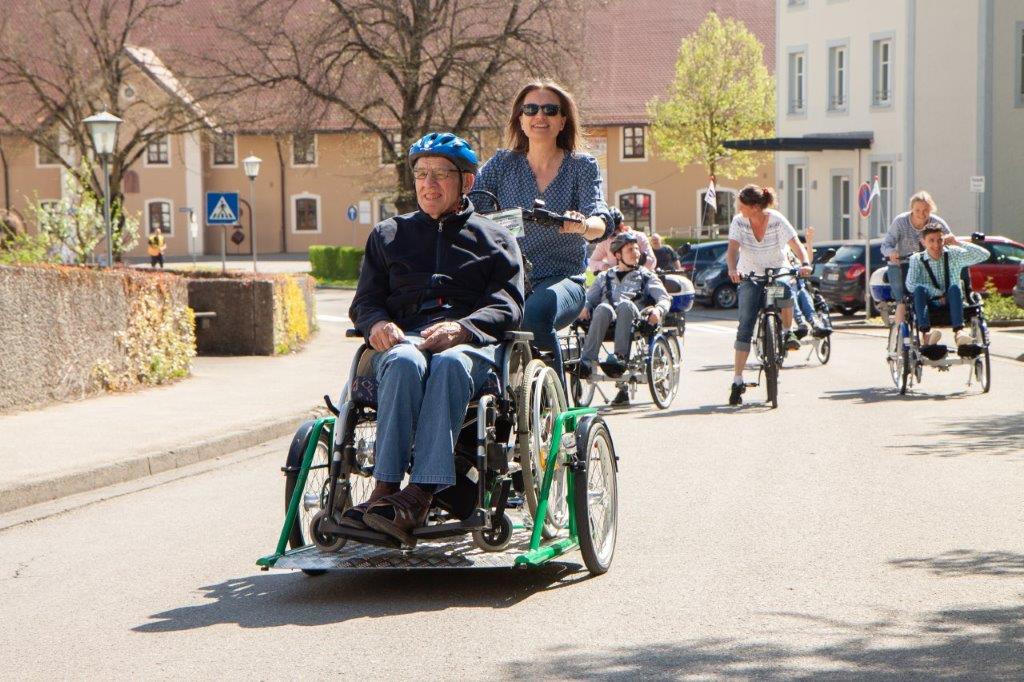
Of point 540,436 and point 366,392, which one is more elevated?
point 366,392

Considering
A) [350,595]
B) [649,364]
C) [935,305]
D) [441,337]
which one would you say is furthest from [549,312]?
[935,305]

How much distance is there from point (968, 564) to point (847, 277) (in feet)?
83.6

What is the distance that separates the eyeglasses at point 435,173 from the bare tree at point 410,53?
3340 cm

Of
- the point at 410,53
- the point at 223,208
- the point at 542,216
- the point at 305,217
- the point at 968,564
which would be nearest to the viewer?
A: the point at 968,564

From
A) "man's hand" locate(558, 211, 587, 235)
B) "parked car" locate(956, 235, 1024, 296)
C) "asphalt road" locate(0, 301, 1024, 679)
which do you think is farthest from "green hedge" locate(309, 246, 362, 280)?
"man's hand" locate(558, 211, 587, 235)

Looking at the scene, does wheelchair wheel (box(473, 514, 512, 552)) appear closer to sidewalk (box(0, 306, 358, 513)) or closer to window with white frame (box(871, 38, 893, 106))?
sidewalk (box(0, 306, 358, 513))

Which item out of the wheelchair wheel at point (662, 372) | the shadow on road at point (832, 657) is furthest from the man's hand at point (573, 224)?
the wheelchair wheel at point (662, 372)

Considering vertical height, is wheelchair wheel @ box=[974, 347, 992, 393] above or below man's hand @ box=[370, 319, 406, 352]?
below

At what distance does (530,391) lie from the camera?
6605 mm

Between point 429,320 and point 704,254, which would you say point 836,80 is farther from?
point 429,320

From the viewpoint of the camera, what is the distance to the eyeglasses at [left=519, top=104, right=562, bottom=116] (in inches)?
305

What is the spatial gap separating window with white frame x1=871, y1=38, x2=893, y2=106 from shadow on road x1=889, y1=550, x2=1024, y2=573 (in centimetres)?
4091

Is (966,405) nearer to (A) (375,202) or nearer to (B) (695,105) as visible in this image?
(B) (695,105)

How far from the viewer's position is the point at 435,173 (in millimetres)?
6723
